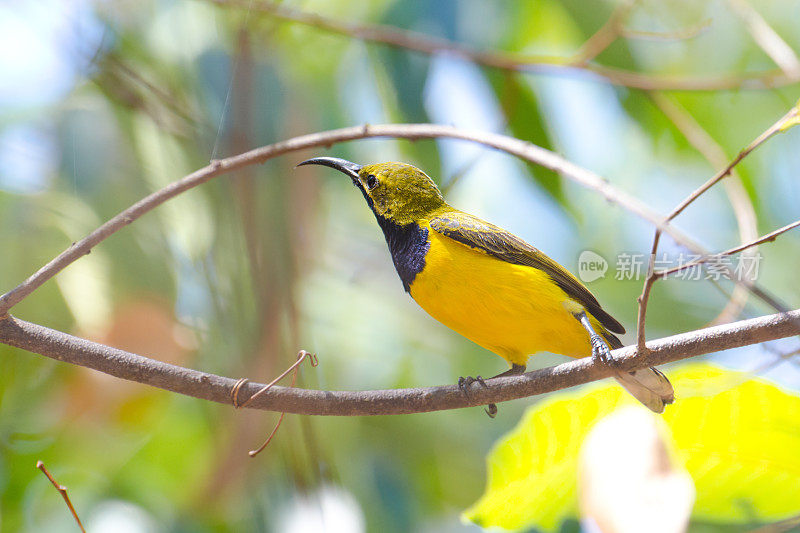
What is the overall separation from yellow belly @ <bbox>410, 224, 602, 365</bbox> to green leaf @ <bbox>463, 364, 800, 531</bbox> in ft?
0.54

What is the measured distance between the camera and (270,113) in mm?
1938

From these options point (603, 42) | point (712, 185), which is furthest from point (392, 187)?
point (603, 42)

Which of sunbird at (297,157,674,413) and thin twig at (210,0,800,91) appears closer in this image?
sunbird at (297,157,674,413)

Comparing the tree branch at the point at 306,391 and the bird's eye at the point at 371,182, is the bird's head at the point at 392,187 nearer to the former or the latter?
the bird's eye at the point at 371,182

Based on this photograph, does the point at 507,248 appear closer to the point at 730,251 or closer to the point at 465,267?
the point at 465,267

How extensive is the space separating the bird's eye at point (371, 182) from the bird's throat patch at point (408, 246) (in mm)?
58

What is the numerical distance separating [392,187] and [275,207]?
0.61 m

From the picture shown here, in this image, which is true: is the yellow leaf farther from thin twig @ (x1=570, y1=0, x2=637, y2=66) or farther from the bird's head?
thin twig @ (x1=570, y1=0, x2=637, y2=66)

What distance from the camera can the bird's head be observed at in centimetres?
131

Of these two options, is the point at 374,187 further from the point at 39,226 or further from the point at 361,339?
the point at 361,339

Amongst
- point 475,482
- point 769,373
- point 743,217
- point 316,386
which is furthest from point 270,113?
point 475,482

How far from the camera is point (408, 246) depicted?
134 centimetres

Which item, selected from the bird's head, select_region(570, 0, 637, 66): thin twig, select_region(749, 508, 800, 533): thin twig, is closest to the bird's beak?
the bird's head

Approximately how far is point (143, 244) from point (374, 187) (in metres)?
1.17
